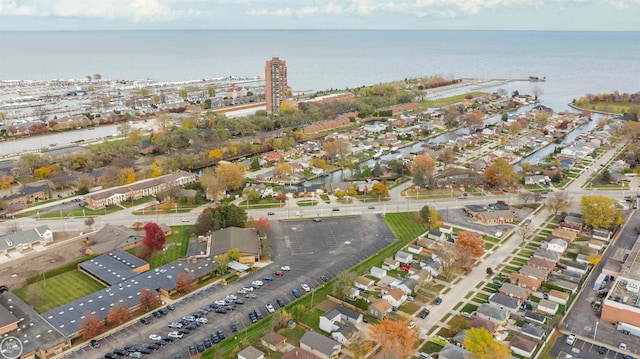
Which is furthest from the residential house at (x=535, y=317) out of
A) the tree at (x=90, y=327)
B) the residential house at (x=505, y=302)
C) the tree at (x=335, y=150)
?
the tree at (x=335, y=150)

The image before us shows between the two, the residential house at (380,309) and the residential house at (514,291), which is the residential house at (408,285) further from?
the residential house at (514,291)

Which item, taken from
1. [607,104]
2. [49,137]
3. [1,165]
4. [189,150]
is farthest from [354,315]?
[607,104]

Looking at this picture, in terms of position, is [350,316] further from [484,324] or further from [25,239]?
[25,239]

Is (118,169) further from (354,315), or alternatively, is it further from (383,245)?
(354,315)

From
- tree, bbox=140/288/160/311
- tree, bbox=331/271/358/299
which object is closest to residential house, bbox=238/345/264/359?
tree, bbox=331/271/358/299

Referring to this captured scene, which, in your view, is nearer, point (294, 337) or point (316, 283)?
point (294, 337)

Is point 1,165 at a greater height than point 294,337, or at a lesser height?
greater

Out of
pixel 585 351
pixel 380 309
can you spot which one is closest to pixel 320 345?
pixel 380 309
